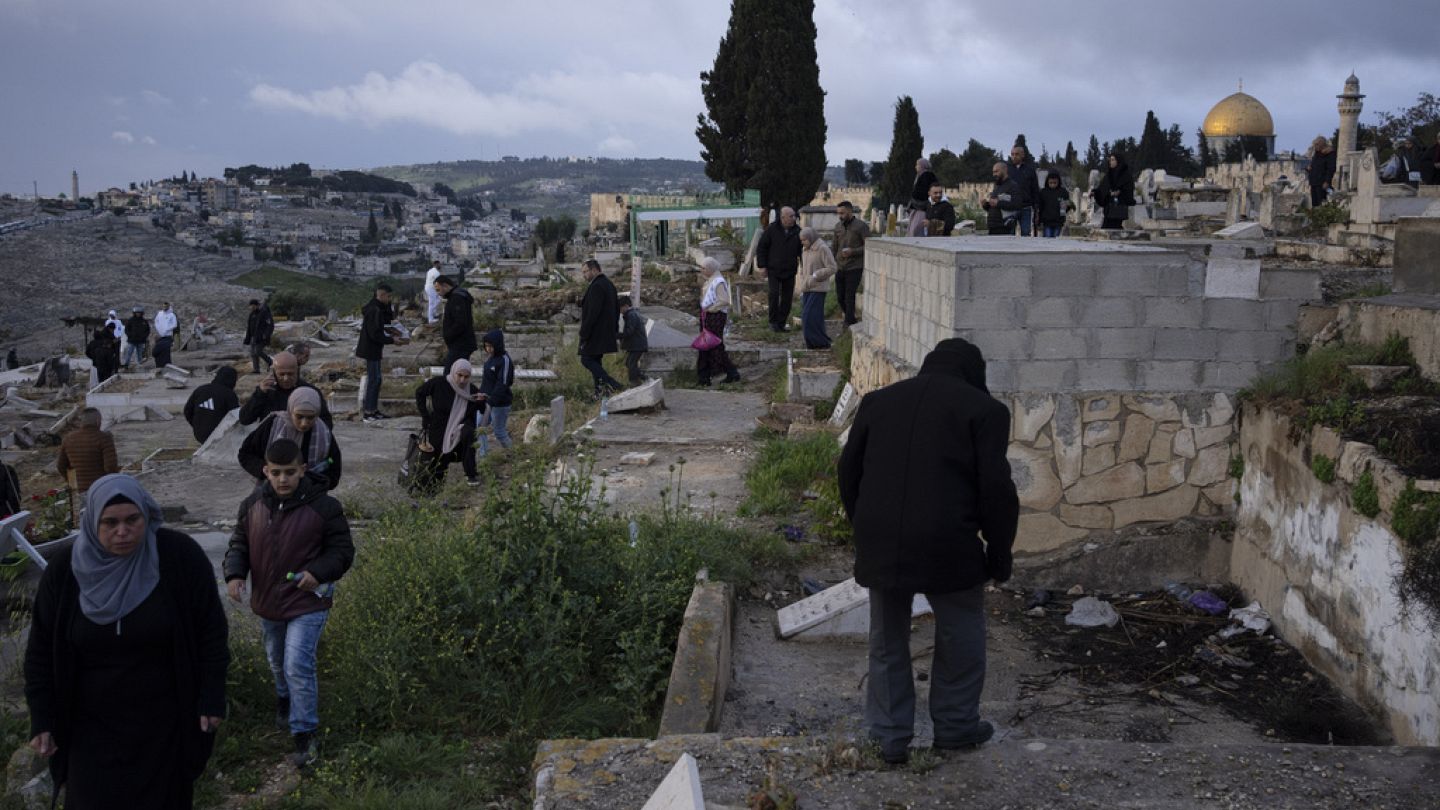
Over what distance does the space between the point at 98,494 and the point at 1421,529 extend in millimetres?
5299

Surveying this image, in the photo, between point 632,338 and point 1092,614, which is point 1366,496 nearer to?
point 1092,614

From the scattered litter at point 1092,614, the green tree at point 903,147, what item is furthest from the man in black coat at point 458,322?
the green tree at point 903,147

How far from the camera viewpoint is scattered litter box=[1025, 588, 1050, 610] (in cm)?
731

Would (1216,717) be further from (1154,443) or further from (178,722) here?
(178,722)

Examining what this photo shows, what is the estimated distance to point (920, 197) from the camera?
14594 mm

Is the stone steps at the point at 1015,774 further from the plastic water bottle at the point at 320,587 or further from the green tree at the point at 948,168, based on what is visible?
the green tree at the point at 948,168

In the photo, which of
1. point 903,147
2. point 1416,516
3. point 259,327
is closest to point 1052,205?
point 1416,516

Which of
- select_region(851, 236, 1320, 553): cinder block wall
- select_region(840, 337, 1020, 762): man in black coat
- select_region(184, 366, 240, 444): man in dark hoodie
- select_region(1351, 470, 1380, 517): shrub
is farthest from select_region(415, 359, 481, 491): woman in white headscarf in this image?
select_region(1351, 470, 1380, 517): shrub

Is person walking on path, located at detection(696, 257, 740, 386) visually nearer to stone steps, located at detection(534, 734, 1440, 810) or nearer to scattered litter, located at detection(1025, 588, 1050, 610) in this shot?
scattered litter, located at detection(1025, 588, 1050, 610)

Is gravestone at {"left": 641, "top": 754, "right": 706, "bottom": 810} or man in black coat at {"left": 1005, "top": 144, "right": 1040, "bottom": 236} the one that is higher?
man in black coat at {"left": 1005, "top": 144, "right": 1040, "bottom": 236}

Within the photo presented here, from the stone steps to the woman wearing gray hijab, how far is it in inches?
49.3

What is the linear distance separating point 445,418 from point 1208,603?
612cm

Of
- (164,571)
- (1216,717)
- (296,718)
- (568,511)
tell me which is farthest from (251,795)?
(1216,717)

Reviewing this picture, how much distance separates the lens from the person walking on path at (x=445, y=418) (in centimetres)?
1015
